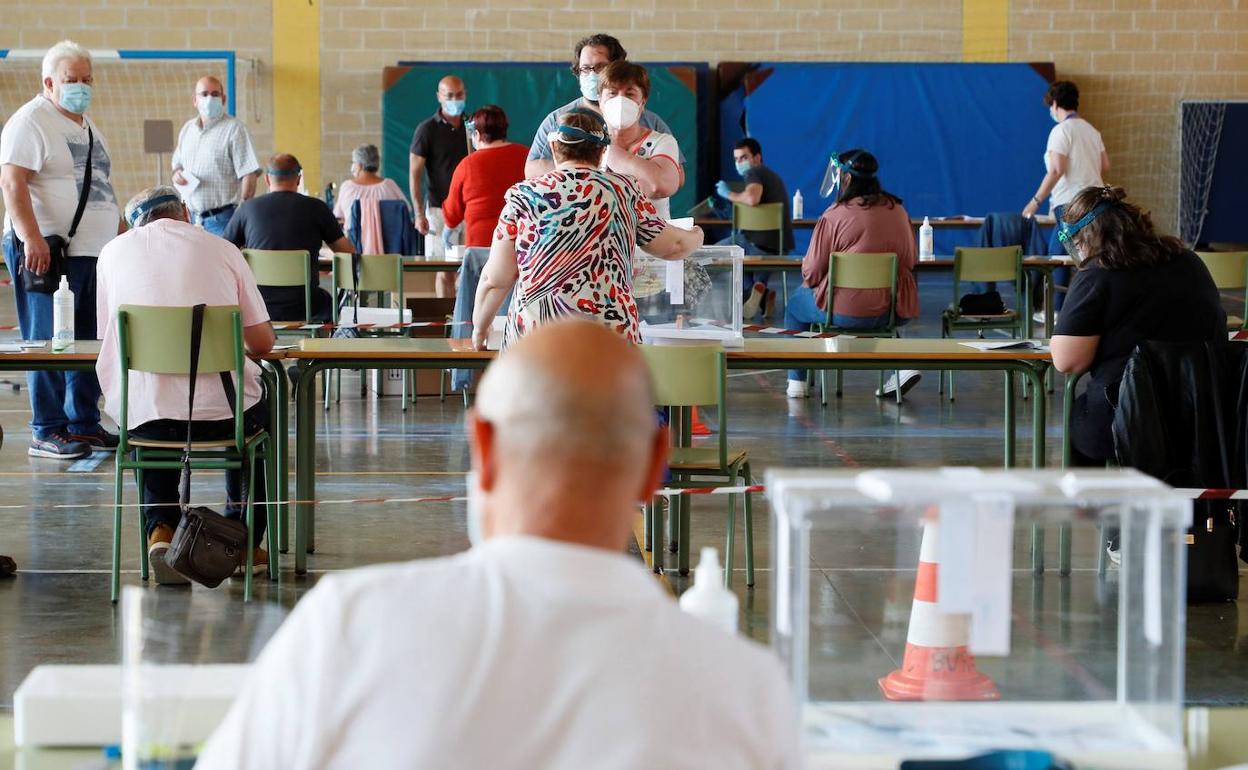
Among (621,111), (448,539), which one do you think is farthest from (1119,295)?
(448,539)

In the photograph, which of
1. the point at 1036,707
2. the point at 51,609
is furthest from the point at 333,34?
the point at 1036,707

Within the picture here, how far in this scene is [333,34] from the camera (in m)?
14.0

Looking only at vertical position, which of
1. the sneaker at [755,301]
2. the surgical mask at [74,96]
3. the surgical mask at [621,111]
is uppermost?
the surgical mask at [74,96]

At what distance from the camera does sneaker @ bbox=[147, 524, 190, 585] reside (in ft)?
14.3

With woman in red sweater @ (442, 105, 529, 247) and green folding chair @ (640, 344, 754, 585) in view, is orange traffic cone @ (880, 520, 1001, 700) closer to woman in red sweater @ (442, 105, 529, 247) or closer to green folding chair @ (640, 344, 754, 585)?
green folding chair @ (640, 344, 754, 585)

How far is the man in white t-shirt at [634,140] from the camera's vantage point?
504cm

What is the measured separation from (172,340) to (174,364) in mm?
65

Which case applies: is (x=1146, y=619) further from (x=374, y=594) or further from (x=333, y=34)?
(x=333, y=34)

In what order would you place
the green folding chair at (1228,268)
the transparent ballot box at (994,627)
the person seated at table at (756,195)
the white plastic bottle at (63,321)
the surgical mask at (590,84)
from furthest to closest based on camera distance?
the person seated at table at (756,195), the green folding chair at (1228,268), the surgical mask at (590,84), the white plastic bottle at (63,321), the transparent ballot box at (994,627)

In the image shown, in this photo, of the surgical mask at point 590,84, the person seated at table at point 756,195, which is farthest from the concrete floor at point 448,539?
the person seated at table at point 756,195

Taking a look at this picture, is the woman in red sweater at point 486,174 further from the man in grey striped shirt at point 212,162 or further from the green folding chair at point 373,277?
the man in grey striped shirt at point 212,162

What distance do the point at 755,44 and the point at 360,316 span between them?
7228 millimetres

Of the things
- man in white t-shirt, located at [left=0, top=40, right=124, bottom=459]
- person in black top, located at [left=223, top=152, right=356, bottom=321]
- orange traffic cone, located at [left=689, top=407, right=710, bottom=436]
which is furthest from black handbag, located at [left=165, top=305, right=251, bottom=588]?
person in black top, located at [left=223, top=152, right=356, bottom=321]

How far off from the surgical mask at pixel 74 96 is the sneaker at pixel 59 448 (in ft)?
4.39
